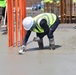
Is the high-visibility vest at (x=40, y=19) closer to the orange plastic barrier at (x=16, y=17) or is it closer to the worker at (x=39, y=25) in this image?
the worker at (x=39, y=25)

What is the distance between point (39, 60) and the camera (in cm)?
859

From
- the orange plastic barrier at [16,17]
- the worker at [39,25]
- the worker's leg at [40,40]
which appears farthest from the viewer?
the orange plastic barrier at [16,17]

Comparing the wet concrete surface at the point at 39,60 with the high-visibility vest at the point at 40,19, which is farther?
the high-visibility vest at the point at 40,19

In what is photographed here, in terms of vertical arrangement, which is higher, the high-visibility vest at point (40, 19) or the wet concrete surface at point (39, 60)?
the high-visibility vest at point (40, 19)

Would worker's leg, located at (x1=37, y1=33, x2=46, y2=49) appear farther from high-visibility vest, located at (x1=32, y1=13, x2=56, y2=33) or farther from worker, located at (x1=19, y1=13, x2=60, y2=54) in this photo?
high-visibility vest, located at (x1=32, y1=13, x2=56, y2=33)

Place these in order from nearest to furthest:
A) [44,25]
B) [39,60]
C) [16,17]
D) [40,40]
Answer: [39,60] → [44,25] → [40,40] → [16,17]

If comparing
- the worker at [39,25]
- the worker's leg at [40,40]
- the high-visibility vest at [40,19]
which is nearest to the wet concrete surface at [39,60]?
the worker's leg at [40,40]

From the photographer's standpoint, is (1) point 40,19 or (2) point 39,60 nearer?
(2) point 39,60

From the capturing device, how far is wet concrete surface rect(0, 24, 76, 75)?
752cm

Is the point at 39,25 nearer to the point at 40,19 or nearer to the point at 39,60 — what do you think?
the point at 40,19

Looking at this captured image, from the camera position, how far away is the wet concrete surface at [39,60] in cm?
752

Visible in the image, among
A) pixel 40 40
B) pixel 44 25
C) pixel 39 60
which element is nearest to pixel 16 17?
pixel 40 40

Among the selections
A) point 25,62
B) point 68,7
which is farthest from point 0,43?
point 68,7

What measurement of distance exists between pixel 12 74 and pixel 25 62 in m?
1.09
